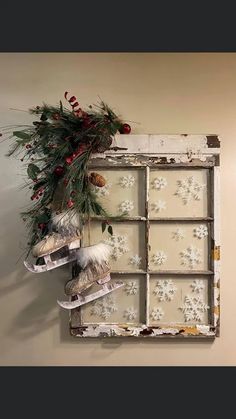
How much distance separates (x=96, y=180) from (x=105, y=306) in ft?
1.84

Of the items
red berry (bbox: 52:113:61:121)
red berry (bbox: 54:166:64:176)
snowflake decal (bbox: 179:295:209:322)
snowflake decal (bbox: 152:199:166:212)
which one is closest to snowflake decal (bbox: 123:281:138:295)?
snowflake decal (bbox: 179:295:209:322)

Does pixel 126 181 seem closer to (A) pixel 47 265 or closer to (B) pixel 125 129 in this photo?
(B) pixel 125 129

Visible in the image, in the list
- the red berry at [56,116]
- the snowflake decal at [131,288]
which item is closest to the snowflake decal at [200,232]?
the snowflake decal at [131,288]

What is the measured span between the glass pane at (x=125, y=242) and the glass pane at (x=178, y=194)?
4.2 inches

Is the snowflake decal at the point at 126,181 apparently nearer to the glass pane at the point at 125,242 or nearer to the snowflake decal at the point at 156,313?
the glass pane at the point at 125,242

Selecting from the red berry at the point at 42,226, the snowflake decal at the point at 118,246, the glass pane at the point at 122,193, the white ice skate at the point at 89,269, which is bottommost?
the white ice skate at the point at 89,269

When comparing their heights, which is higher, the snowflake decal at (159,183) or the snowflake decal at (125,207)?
the snowflake decal at (159,183)

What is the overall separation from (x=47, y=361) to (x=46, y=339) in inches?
3.9

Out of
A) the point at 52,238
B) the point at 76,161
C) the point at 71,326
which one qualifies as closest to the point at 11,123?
the point at 76,161

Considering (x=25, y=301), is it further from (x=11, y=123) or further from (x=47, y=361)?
(x=11, y=123)

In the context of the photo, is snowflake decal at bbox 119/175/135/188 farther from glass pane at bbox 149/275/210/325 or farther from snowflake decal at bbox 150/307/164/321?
snowflake decal at bbox 150/307/164/321

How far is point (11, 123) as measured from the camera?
1864 millimetres

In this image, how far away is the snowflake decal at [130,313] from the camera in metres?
1.84

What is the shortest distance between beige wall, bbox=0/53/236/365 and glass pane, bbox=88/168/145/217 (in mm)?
217
